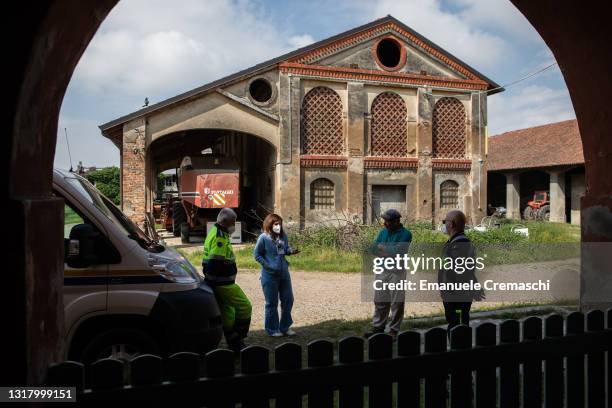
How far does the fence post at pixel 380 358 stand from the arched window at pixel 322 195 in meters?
17.1

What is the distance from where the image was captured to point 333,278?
12008mm

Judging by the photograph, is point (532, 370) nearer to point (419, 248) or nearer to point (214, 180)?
point (419, 248)

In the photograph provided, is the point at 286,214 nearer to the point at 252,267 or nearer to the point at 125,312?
the point at 252,267

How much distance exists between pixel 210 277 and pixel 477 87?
19.2 meters

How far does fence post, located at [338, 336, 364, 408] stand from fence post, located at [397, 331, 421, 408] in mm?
243

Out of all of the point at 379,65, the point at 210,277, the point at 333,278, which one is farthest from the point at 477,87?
the point at 210,277

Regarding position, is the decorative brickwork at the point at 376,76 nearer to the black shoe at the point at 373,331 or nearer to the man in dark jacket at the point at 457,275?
the black shoe at the point at 373,331

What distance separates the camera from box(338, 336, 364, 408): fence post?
8.34ft

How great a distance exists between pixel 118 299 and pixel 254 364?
2.36 meters

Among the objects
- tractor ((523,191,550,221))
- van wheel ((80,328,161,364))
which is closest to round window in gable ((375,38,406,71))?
tractor ((523,191,550,221))

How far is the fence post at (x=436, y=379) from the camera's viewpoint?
2.69 meters

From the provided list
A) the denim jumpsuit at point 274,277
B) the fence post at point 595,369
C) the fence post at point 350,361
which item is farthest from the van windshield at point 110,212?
the fence post at point 595,369

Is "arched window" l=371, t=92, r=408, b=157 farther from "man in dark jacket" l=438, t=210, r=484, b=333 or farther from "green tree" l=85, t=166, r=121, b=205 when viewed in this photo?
"green tree" l=85, t=166, r=121, b=205

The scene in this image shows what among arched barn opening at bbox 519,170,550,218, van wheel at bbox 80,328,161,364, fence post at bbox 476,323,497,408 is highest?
arched barn opening at bbox 519,170,550,218
